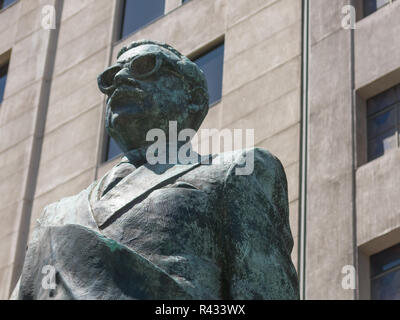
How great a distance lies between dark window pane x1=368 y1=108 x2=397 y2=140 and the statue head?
46.7 feet

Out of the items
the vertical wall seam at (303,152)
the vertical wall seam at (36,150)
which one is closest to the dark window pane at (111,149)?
the vertical wall seam at (36,150)

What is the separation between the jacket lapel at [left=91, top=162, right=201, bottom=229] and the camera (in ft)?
28.1

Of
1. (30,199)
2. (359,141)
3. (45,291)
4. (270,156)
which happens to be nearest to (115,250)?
(45,291)

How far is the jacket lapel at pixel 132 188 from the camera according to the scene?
8555 mm

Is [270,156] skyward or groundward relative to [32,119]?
groundward

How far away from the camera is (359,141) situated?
23328mm

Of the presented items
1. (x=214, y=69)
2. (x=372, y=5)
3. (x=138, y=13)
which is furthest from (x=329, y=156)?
(x=138, y=13)

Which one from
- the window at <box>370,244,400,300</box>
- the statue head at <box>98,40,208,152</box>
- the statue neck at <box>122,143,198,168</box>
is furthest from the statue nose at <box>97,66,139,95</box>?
the window at <box>370,244,400,300</box>

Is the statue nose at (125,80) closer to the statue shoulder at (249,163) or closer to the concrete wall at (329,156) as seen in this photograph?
the statue shoulder at (249,163)

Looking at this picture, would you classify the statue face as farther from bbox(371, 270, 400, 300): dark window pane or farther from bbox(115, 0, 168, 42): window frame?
bbox(115, 0, 168, 42): window frame

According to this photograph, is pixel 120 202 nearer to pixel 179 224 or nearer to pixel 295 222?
pixel 179 224

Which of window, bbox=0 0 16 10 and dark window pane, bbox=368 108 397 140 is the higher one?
window, bbox=0 0 16 10

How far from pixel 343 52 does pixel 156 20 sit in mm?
5694

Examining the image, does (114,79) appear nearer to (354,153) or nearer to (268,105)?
(354,153)
